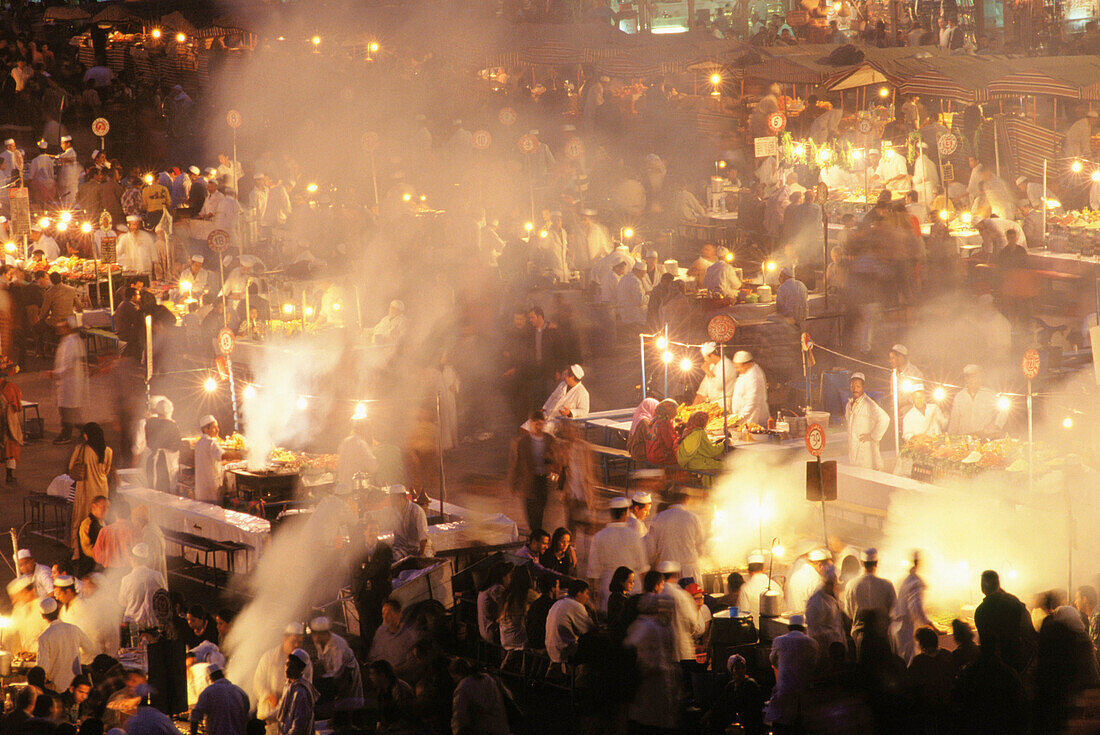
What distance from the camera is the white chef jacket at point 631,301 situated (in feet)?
62.1

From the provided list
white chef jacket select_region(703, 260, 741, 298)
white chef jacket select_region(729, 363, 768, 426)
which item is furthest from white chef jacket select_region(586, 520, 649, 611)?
white chef jacket select_region(703, 260, 741, 298)

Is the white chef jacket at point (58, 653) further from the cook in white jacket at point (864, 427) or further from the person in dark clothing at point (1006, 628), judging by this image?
the cook in white jacket at point (864, 427)

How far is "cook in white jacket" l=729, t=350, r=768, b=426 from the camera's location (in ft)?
44.3

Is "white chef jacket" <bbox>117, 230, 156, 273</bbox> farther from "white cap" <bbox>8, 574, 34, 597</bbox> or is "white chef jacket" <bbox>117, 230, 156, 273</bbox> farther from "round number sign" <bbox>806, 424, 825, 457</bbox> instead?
"round number sign" <bbox>806, 424, 825, 457</bbox>

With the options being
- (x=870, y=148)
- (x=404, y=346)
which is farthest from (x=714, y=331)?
(x=870, y=148)

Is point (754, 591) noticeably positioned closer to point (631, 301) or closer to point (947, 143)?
point (631, 301)

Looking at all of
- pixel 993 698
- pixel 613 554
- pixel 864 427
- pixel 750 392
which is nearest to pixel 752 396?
pixel 750 392

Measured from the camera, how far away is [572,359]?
16156 millimetres

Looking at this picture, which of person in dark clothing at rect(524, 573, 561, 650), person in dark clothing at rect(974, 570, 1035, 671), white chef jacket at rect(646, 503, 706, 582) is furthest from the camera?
white chef jacket at rect(646, 503, 706, 582)

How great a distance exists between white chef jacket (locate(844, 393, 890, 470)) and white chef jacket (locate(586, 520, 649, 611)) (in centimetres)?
282

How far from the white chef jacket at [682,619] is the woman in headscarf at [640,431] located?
386cm

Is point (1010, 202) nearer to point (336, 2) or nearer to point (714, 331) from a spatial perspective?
point (714, 331)

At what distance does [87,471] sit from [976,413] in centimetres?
780

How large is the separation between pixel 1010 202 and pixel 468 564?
12142mm
